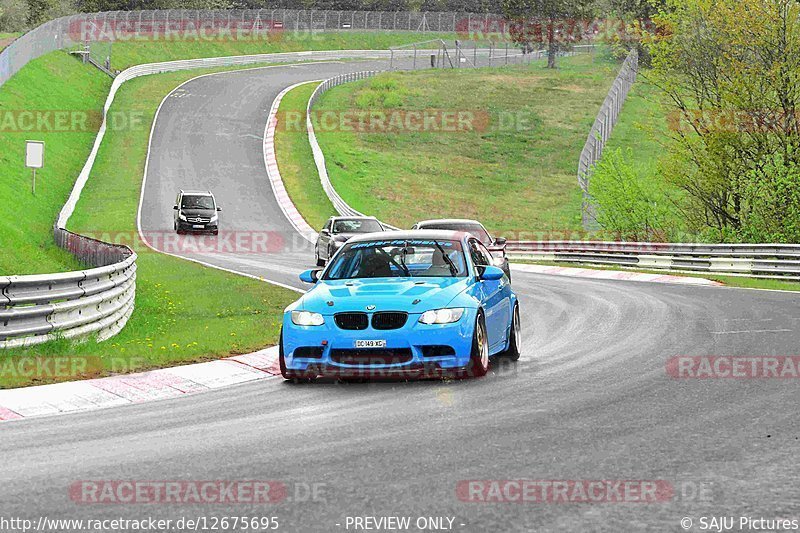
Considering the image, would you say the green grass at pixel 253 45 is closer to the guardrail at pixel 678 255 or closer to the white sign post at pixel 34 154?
the white sign post at pixel 34 154

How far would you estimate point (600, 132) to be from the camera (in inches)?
2361

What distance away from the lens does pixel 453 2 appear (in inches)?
5512

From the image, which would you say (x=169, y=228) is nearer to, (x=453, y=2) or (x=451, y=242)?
(x=451, y=242)

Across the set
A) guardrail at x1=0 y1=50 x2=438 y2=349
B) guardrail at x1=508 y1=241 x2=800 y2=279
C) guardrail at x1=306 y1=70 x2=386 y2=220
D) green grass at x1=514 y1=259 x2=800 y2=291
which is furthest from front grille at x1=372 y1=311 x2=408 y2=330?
guardrail at x1=306 y1=70 x2=386 y2=220

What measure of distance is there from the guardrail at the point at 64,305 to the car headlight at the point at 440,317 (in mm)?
4622

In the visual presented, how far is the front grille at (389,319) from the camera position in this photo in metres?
10.7

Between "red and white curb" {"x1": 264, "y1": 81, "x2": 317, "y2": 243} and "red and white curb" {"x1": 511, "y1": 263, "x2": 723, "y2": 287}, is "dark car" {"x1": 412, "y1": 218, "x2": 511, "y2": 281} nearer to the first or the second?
"red and white curb" {"x1": 511, "y1": 263, "x2": 723, "y2": 287}

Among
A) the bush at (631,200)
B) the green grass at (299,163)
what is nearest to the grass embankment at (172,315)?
the green grass at (299,163)

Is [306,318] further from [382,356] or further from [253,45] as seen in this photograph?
[253,45]

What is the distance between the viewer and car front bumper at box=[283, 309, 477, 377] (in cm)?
1058

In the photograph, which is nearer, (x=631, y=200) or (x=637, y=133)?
(x=631, y=200)

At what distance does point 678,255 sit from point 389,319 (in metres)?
23.5

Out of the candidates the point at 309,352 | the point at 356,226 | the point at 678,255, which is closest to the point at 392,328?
the point at 309,352

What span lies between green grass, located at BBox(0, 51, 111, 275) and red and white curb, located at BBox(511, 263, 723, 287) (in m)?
13.9
